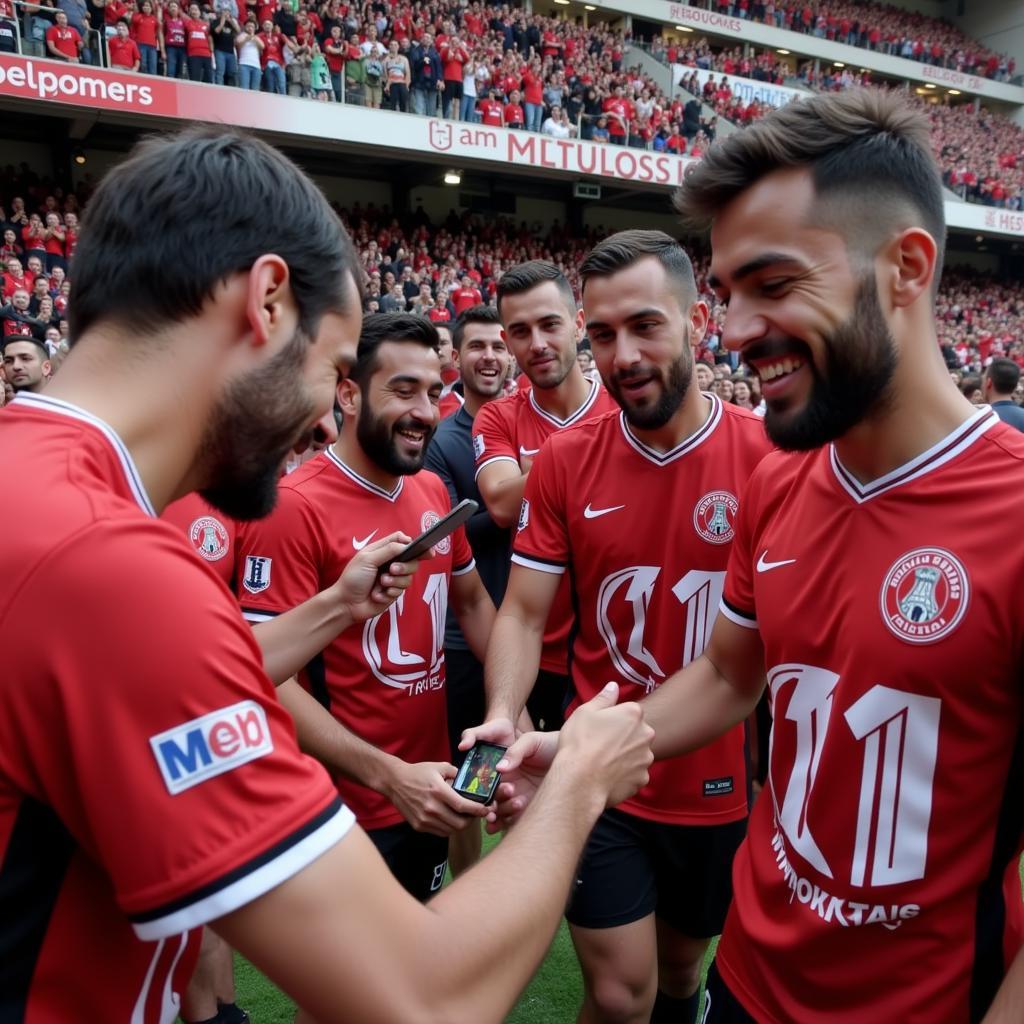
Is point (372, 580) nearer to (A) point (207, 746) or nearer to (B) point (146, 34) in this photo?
(A) point (207, 746)

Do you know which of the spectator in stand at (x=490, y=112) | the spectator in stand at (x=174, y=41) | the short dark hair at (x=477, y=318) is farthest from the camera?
the spectator in stand at (x=490, y=112)

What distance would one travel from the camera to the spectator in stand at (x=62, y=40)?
51.1 ft

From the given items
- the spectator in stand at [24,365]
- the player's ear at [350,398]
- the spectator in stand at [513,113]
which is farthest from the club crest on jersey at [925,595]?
the spectator in stand at [513,113]

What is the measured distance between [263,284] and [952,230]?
116ft

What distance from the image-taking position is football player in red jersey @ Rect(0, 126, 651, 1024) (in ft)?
3.39

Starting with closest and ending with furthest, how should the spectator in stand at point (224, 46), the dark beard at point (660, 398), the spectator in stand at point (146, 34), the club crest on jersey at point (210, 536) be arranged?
the dark beard at point (660, 398), the club crest on jersey at point (210, 536), the spectator in stand at point (146, 34), the spectator in stand at point (224, 46)

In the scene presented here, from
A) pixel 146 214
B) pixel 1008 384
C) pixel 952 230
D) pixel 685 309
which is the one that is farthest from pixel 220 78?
pixel 952 230

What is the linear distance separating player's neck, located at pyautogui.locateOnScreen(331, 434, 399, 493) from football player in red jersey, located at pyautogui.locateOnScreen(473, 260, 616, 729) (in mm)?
1009

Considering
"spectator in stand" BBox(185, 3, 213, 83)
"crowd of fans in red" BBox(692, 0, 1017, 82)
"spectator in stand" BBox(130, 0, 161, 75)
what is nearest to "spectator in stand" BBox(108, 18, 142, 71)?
"spectator in stand" BBox(130, 0, 161, 75)

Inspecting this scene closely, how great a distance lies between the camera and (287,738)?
3.86ft

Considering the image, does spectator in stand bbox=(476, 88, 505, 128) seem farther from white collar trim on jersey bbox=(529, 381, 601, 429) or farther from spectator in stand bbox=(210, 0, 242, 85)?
white collar trim on jersey bbox=(529, 381, 601, 429)

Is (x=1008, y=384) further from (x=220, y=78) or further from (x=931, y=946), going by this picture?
(x=220, y=78)

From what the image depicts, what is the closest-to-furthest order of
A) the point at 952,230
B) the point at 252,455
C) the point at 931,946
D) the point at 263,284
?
1. the point at 263,284
2. the point at 252,455
3. the point at 931,946
4. the point at 952,230

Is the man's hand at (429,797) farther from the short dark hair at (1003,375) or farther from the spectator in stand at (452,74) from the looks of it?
the spectator in stand at (452,74)
